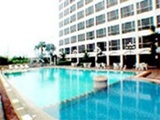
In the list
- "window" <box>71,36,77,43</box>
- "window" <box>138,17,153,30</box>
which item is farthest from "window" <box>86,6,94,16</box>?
"window" <box>138,17,153,30</box>

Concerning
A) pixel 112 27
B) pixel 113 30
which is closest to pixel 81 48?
pixel 112 27

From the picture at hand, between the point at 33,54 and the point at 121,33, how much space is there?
125 feet

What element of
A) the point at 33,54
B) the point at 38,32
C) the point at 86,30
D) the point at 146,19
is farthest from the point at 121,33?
the point at 38,32

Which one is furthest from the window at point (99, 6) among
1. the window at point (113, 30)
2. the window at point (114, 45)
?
the window at point (114, 45)

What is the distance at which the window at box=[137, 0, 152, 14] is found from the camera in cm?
3000

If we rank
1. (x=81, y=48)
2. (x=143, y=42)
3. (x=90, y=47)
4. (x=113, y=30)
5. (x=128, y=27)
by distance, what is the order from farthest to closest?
1. (x=81, y=48)
2. (x=90, y=47)
3. (x=113, y=30)
4. (x=128, y=27)
5. (x=143, y=42)

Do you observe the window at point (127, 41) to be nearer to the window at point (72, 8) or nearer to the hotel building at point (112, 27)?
the hotel building at point (112, 27)

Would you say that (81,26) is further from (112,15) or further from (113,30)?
(113,30)

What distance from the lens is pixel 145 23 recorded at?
30453mm

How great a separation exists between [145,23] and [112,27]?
23.6 feet

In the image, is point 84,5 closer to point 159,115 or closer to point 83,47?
point 83,47

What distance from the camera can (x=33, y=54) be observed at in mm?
66375

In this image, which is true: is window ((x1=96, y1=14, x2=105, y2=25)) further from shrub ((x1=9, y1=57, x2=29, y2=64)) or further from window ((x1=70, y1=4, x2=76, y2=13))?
shrub ((x1=9, y1=57, x2=29, y2=64))

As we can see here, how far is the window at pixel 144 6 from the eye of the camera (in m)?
30.0
